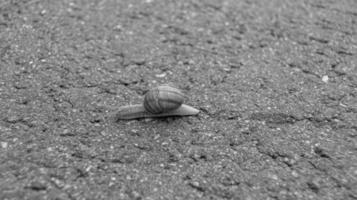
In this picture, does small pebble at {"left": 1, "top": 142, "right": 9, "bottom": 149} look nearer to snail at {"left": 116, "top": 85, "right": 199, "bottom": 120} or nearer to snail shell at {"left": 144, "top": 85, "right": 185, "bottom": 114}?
snail at {"left": 116, "top": 85, "right": 199, "bottom": 120}

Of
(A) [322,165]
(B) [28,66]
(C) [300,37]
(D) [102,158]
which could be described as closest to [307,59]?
(C) [300,37]

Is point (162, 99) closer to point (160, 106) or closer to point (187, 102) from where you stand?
point (160, 106)

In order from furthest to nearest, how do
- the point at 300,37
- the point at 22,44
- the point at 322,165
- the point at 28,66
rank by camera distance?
the point at 300,37 → the point at 22,44 → the point at 28,66 → the point at 322,165

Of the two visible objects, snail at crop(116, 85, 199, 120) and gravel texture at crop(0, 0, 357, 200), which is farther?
snail at crop(116, 85, 199, 120)

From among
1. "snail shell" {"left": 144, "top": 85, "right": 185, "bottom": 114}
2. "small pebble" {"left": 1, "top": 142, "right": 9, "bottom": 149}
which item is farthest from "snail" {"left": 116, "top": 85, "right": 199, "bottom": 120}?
"small pebble" {"left": 1, "top": 142, "right": 9, "bottom": 149}

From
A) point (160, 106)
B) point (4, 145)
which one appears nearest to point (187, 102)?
point (160, 106)

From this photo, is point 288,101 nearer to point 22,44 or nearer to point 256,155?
point 256,155
